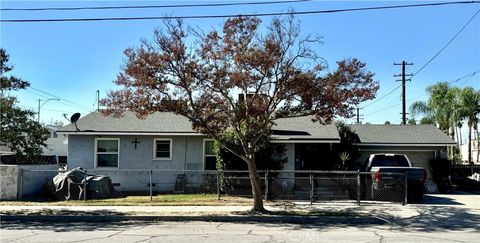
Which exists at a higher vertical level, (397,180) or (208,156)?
(208,156)

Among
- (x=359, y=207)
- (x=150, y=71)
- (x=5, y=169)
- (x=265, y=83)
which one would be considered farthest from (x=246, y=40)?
(x=5, y=169)

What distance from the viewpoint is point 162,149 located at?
22875 millimetres

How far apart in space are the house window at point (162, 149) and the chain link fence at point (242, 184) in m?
0.80

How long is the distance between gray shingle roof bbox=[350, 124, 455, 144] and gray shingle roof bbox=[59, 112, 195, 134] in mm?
9222

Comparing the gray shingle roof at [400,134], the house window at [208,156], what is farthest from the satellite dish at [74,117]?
the gray shingle roof at [400,134]

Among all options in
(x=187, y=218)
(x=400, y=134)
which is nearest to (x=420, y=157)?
(x=400, y=134)

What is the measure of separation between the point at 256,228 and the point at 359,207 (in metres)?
5.25

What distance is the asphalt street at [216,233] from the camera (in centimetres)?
1054

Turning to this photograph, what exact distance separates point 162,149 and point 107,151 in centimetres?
245

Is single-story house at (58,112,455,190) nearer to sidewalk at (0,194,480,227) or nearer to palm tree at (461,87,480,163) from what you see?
sidewalk at (0,194,480,227)

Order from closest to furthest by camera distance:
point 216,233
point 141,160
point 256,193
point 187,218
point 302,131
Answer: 1. point 216,233
2. point 187,218
3. point 256,193
4. point 302,131
5. point 141,160

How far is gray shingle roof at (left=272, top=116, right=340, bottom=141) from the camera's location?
21.2 metres

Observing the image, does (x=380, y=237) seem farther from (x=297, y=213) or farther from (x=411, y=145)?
(x=411, y=145)

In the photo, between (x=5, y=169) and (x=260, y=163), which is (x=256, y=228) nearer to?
(x=260, y=163)
